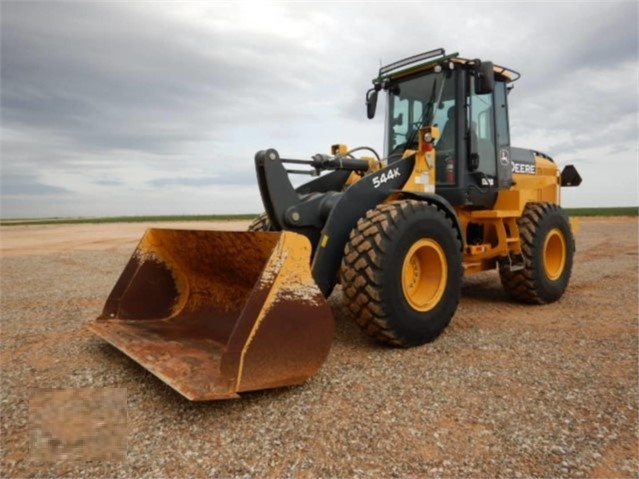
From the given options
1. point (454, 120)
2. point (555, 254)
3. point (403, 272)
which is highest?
point (454, 120)

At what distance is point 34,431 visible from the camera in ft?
9.12

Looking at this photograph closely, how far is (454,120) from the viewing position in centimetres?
549

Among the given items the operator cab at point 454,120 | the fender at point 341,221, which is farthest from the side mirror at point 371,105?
the fender at point 341,221

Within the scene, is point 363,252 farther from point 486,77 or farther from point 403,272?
point 486,77

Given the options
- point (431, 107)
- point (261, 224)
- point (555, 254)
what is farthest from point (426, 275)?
point (555, 254)

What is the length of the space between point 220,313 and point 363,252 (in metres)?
1.45

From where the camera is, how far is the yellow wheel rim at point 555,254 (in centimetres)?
654

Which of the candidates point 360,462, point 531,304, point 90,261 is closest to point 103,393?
point 360,462

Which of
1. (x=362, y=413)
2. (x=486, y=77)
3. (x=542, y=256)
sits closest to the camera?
(x=362, y=413)

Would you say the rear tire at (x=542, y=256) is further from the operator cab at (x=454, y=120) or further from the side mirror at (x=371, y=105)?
the side mirror at (x=371, y=105)

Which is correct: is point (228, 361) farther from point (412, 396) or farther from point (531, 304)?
point (531, 304)

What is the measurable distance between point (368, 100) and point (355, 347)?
10.9 ft

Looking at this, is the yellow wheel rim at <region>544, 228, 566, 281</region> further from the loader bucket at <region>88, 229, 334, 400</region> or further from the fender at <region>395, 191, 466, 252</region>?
the loader bucket at <region>88, 229, 334, 400</region>

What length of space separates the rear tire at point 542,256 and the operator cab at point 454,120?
554mm
